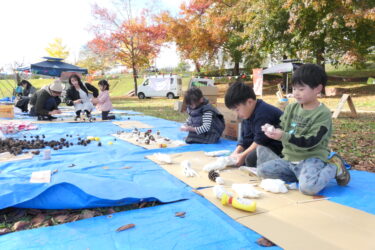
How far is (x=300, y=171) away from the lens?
2412 mm

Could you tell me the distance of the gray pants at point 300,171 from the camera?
222 cm

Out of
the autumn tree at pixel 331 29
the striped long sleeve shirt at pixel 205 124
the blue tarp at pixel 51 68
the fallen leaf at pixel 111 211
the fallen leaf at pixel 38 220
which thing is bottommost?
the fallen leaf at pixel 38 220

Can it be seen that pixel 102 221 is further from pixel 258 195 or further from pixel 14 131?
pixel 14 131

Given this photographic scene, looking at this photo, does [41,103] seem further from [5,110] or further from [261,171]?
[261,171]

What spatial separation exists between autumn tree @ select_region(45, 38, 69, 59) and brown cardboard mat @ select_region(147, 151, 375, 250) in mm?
39474

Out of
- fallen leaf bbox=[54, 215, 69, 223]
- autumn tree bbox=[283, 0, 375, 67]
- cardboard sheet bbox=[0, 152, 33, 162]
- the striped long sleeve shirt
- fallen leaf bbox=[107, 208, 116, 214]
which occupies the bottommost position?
fallen leaf bbox=[54, 215, 69, 223]

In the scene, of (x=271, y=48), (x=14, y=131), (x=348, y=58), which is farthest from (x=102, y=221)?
(x=271, y=48)

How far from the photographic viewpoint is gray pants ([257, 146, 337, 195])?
2.22 m

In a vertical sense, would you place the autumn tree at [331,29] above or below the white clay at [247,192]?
above

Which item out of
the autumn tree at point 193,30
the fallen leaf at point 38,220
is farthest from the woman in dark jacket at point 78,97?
the autumn tree at point 193,30

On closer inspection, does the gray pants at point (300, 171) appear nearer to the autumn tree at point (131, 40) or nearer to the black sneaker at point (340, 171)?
the black sneaker at point (340, 171)

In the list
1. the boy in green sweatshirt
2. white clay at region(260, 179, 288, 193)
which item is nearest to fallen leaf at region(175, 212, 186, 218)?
white clay at region(260, 179, 288, 193)

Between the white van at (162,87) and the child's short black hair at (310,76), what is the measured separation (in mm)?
16709

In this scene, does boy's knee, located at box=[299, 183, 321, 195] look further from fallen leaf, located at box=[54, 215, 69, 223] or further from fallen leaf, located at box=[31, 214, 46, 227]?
fallen leaf, located at box=[31, 214, 46, 227]
